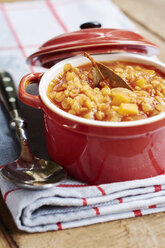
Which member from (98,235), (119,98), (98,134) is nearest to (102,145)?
(98,134)

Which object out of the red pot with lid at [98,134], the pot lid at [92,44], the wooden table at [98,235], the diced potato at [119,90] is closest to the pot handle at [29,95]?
the red pot with lid at [98,134]

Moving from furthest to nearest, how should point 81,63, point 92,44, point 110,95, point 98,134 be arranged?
point 81,63 → point 92,44 → point 110,95 → point 98,134

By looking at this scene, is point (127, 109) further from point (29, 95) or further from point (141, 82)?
point (29, 95)

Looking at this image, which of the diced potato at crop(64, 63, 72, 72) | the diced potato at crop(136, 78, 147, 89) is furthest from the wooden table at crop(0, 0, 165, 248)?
the diced potato at crop(64, 63, 72, 72)

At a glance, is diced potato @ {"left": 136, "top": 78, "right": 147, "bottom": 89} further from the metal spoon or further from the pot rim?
the metal spoon

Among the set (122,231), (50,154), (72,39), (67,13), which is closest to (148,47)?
(72,39)
